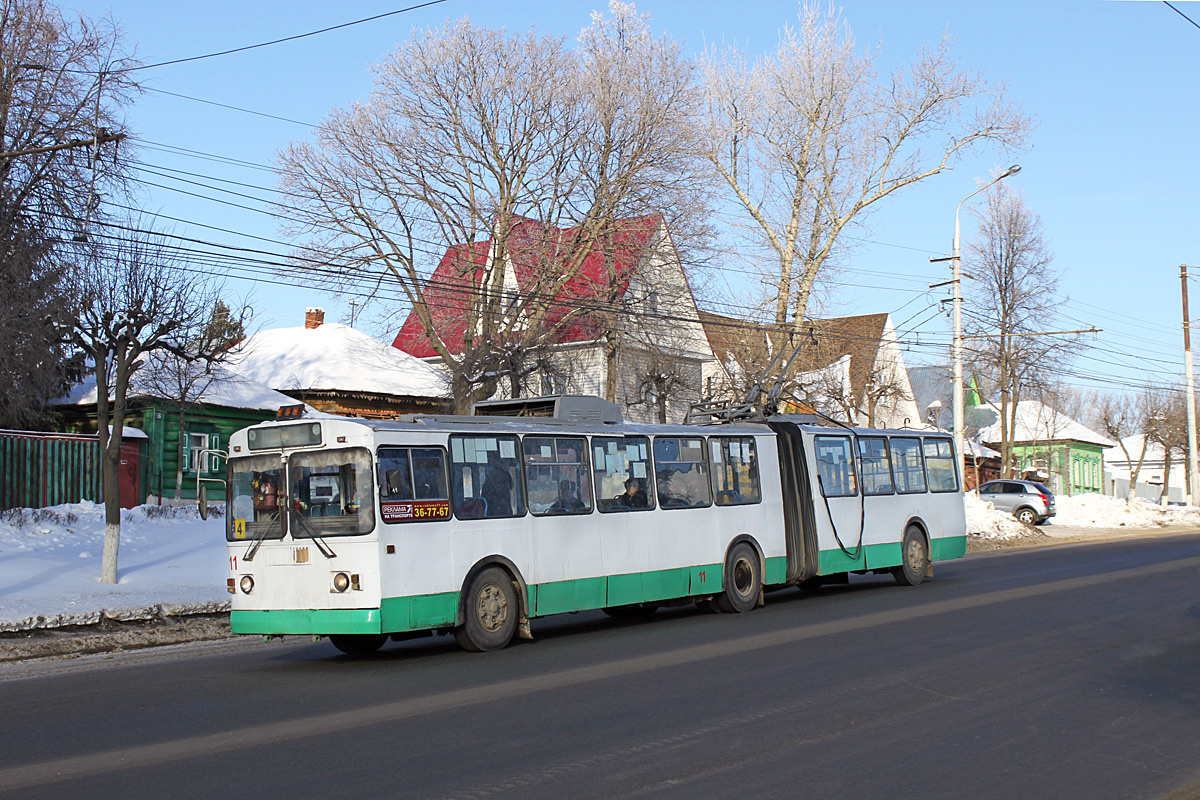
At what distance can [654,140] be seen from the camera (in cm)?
3195

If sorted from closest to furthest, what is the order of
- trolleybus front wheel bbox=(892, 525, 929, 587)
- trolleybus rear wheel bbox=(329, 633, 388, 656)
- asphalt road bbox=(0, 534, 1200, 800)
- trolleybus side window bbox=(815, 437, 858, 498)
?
1. asphalt road bbox=(0, 534, 1200, 800)
2. trolleybus rear wheel bbox=(329, 633, 388, 656)
3. trolleybus side window bbox=(815, 437, 858, 498)
4. trolleybus front wheel bbox=(892, 525, 929, 587)

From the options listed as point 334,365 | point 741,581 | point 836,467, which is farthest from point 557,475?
point 334,365

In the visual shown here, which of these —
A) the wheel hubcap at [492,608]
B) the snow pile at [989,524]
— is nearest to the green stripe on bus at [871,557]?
the wheel hubcap at [492,608]

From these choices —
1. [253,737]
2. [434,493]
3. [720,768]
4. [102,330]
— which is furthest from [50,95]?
[720,768]

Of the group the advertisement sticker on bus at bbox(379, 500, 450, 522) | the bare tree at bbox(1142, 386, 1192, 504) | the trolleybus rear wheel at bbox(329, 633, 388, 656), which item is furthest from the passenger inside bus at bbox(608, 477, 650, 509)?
the bare tree at bbox(1142, 386, 1192, 504)

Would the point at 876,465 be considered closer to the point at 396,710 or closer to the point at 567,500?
the point at 567,500

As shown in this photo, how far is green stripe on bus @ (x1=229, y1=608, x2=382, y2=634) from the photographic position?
36.8ft

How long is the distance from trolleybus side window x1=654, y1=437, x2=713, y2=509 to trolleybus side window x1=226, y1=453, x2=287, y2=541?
523 centimetres

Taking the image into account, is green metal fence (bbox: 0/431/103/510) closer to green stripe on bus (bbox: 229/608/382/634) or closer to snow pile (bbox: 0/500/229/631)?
snow pile (bbox: 0/500/229/631)

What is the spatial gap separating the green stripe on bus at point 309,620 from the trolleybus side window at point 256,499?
32.3 inches

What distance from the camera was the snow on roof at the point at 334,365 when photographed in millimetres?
38812

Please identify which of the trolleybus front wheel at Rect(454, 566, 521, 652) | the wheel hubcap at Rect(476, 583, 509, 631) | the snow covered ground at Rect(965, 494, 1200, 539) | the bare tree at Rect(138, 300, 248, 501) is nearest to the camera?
the trolleybus front wheel at Rect(454, 566, 521, 652)

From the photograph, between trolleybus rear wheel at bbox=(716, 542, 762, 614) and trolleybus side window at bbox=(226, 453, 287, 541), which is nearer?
trolleybus side window at bbox=(226, 453, 287, 541)

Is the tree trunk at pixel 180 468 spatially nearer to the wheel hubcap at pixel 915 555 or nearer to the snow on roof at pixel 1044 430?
the wheel hubcap at pixel 915 555
